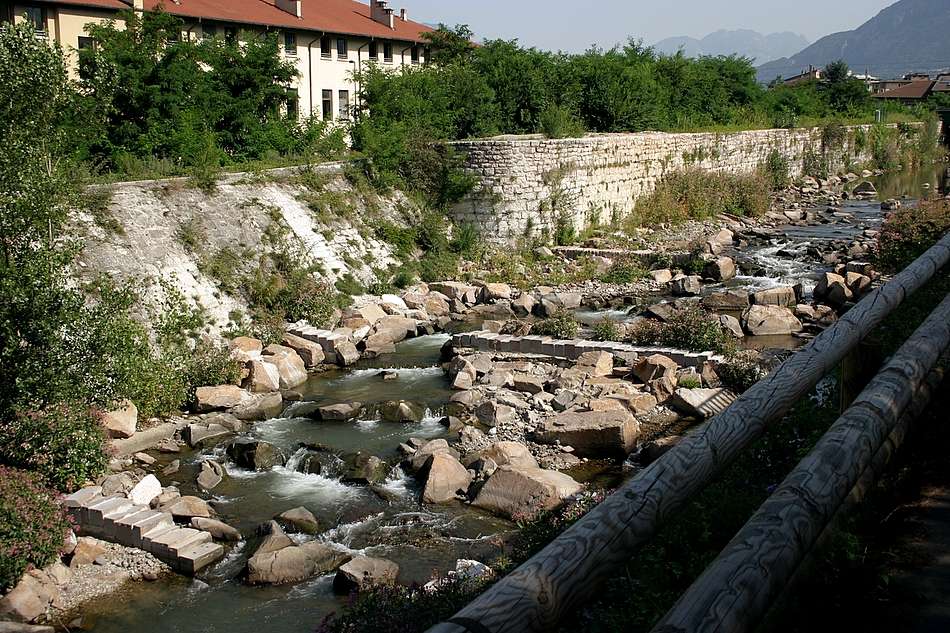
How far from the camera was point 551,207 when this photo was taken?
23016 mm

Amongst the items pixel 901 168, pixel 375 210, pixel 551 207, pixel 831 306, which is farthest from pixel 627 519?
pixel 901 168

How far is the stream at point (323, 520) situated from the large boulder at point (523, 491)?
19cm

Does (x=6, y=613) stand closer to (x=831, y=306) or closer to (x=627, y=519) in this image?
(x=627, y=519)

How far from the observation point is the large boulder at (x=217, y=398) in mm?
12719

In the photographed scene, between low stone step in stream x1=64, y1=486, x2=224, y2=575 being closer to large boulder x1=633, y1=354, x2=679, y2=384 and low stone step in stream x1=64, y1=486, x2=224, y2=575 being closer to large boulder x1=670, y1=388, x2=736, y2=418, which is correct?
large boulder x1=670, y1=388, x2=736, y2=418

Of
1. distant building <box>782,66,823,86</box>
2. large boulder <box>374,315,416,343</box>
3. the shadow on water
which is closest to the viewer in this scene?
the shadow on water

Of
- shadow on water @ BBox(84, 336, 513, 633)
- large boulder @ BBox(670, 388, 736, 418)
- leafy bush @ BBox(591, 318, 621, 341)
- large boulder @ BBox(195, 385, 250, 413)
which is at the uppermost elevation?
leafy bush @ BBox(591, 318, 621, 341)

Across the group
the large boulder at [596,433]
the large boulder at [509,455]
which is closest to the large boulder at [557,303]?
the large boulder at [596,433]

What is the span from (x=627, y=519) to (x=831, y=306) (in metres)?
15.6

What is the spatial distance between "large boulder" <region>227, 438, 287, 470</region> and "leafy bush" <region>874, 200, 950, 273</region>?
9.68m

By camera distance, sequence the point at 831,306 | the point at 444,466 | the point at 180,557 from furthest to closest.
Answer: the point at 831,306
the point at 444,466
the point at 180,557

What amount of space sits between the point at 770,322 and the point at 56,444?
11.6 metres

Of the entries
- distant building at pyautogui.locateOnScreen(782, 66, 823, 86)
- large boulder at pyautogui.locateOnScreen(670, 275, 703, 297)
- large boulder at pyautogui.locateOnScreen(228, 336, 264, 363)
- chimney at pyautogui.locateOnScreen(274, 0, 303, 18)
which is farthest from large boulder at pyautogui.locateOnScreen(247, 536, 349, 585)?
distant building at pyautogui.locateOnScreen(782, 66, 823, 86)

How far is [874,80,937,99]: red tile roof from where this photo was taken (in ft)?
221
